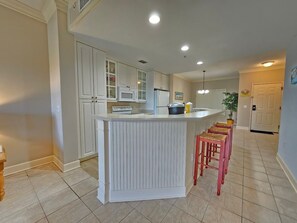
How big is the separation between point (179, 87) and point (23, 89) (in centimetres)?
559

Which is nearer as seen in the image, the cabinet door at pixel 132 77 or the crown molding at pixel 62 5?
the crown molding at pixel 62 5

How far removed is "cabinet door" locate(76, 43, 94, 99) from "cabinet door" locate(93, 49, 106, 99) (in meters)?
0.09

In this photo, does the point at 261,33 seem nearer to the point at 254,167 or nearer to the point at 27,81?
the point at 254,167

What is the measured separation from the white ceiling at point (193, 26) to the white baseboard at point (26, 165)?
241 cm

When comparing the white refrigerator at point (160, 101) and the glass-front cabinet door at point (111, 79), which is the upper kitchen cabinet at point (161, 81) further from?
the glass-front cabinet door at point (111, 79)

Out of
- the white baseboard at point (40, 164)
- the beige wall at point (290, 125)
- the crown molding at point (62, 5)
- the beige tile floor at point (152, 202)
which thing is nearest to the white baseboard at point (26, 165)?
the white baseboard at point (40, 164)

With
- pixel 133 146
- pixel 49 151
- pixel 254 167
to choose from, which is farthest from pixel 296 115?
pixel 49 151

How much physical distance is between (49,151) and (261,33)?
4370 mm

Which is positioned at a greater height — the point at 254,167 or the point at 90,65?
the point at 90,65

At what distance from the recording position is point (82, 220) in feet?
4.43

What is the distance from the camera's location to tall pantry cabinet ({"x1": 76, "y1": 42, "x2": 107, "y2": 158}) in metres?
2.56

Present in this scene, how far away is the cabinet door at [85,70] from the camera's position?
99.3 inches

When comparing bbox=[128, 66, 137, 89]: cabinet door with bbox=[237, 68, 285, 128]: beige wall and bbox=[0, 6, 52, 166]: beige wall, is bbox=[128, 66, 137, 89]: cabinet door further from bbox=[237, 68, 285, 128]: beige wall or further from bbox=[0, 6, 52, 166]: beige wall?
bbox=[237, 68, 285, 128]: beige wall

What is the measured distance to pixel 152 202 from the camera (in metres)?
1.60
